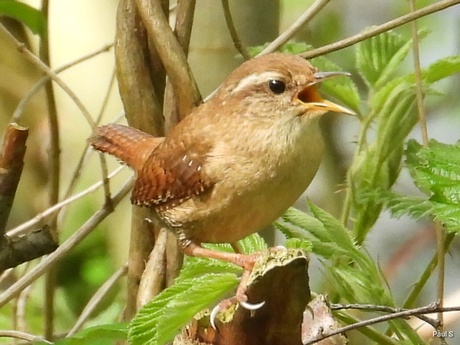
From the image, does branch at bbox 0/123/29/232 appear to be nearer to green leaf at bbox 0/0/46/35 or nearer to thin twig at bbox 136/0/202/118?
thin twig at bbox 136/0/202/118

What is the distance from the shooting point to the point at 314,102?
38.2 inches

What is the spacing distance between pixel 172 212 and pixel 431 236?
155 centimetres

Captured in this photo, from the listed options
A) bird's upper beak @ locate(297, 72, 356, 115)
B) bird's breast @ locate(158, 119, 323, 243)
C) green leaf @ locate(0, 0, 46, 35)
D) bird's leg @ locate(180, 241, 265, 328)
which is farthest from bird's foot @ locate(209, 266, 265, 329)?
green leaf @ locate(0, 0, 46, 35)

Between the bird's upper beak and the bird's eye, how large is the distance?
26 millimetres

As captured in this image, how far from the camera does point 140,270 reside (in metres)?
1.23

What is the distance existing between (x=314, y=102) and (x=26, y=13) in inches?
28.0

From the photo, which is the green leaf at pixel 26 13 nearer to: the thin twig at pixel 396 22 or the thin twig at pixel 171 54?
the thin twig at pixel 171 54

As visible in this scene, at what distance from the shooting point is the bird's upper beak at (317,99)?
903 millimetres

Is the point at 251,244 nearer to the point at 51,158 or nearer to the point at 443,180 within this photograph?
the point at 443,180

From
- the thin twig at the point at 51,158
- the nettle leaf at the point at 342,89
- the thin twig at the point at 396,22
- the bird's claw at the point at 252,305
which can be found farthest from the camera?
the thin twig at the point at 51,158

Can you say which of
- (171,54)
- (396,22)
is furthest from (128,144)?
(396,22)

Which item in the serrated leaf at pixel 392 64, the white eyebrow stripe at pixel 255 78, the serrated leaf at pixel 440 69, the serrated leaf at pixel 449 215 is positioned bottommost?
the serrated leaf at pixel 449 215

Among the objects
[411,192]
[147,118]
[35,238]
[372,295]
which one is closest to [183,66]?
[147,118]

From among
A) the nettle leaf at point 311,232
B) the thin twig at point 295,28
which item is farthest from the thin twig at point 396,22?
the nettle leaf at point 311,232
